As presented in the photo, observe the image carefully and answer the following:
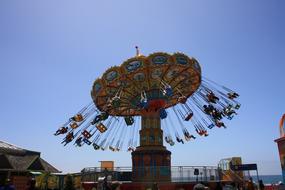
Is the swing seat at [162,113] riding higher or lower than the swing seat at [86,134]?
higher

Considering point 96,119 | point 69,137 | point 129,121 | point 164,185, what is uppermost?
point 129,121

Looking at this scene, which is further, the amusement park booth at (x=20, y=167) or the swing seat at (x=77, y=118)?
the swing seat at (x=77, y=118)

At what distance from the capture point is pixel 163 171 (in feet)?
70.0

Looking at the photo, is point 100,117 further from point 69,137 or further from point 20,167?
point 20,167

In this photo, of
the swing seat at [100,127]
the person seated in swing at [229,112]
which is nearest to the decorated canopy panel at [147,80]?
the swing seat at [100,127]

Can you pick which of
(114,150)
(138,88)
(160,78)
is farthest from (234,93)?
(114,150)

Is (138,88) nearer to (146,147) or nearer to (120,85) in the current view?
(120,85)

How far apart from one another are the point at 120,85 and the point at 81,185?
909cm

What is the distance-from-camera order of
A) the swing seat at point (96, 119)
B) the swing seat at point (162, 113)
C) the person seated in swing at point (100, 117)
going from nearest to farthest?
the person seated in swing at point (100, 117), the swing seat at point (96, 119), the swing seat at point (162, 113)

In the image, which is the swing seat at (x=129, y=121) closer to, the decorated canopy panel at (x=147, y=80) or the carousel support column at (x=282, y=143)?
the decorated canopy panel at (x=147, y=80)

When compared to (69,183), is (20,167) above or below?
above

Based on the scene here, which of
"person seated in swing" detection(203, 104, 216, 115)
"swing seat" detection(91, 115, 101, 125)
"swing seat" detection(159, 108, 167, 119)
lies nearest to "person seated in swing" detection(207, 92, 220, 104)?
"person seated in swing" detection(203, 104, 216, 115)

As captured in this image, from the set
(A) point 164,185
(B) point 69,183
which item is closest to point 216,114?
(A) point 164,185

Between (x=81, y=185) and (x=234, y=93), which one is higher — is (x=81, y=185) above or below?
below
